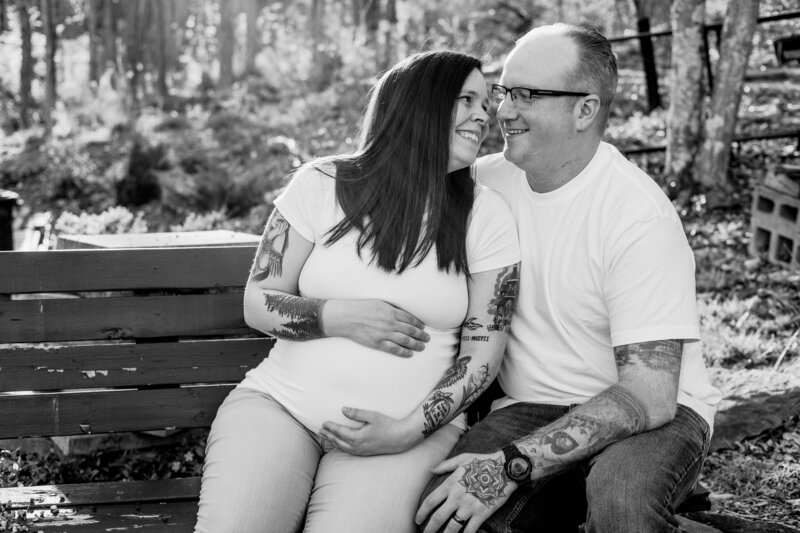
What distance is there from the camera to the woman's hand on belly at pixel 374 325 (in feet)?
9.50

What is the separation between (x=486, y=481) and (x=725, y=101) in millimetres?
6792

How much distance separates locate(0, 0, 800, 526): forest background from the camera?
15.0 feet

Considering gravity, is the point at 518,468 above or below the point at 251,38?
above

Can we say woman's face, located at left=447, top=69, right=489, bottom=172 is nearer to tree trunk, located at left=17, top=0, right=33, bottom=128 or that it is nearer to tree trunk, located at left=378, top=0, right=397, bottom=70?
tree trunk, located at left=378, top=0, right=397, bottom=70

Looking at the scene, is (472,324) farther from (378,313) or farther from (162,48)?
(162,48)

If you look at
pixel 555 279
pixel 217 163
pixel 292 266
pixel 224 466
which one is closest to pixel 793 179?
pixel 555 279

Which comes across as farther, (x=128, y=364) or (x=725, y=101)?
(x=725, y=101)

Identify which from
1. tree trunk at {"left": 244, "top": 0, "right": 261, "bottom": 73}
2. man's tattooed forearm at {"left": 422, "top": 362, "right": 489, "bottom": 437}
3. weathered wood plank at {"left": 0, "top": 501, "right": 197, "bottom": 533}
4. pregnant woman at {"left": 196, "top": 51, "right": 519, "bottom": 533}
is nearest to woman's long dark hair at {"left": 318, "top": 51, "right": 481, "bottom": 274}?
pregnant woman at {"left": 196, "top": 51, "right": 519, "bottom": 533}

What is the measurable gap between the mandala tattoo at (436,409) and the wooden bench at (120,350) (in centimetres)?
89

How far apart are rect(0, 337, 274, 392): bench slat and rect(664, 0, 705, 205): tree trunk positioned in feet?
19.9

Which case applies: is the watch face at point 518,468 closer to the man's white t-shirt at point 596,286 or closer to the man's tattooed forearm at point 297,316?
the man's white t-shirt at point 596,286

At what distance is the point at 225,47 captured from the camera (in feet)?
74.7

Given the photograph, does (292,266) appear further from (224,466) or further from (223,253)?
(224,466)

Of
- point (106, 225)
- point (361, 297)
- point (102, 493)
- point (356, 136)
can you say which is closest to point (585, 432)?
point (361, 297)
